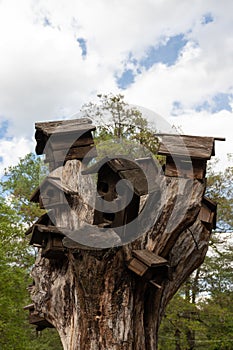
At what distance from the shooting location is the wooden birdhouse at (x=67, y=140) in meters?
5.15

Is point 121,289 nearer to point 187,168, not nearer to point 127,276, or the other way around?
point 127,276

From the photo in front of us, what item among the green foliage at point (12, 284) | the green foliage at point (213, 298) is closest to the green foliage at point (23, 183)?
the green foliage at point (12, 284)

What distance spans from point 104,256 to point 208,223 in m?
1.65

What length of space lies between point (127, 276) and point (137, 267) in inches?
8.4

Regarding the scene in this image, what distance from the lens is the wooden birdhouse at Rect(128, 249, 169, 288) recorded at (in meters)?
3.95

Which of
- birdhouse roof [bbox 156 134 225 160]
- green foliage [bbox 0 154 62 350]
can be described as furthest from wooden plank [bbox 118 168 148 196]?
green foliage [bbox 0 154 62 350]

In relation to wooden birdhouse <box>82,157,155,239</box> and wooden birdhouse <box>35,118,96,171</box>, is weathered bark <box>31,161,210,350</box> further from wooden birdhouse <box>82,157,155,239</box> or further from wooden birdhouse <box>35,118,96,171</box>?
wooden birdhouse <box>35,118,96,171</box>

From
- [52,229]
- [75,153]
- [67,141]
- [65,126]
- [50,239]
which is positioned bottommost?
[50,239]

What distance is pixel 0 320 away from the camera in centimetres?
1102

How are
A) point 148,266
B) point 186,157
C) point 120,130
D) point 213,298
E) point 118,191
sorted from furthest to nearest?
1. point 213,298
2. point 120,130
3. point 118,191
4. point 186,157
5. point 148,266

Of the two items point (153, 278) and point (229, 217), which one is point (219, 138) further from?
point (229, 217)

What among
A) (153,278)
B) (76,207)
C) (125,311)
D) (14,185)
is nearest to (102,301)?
(125,311)

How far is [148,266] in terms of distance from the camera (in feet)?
12.9

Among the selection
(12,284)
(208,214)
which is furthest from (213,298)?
(208,214)
